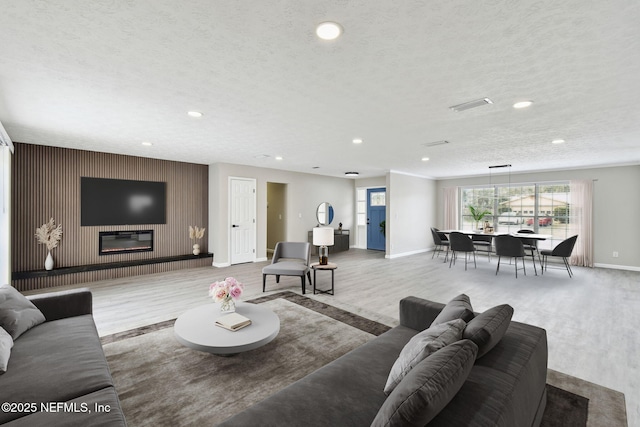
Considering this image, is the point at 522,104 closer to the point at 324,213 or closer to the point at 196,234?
the point at 196,234

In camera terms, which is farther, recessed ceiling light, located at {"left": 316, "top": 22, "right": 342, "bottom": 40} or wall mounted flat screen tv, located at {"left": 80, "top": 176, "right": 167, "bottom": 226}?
wall mounted flat screen tv, located at {"left": 80, "top": 176, "right": 167, "bottom": 226}

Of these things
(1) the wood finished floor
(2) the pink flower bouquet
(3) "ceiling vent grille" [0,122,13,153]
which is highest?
(3) "ceiling vent grille" [0,122,13,153]

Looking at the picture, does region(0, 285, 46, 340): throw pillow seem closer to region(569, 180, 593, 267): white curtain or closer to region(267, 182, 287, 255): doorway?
region(267, 182, 287, 255): doorway

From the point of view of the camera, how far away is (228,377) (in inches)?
88.9

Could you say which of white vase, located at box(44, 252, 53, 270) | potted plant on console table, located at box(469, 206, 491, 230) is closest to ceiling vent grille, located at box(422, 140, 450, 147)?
potted plant on console table, located at box(469, 206, 491, 230)

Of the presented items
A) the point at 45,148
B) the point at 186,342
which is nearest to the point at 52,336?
the point at 186,342

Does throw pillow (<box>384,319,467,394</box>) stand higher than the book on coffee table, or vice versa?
throw pillow (<box>384,319,467,394</box>)

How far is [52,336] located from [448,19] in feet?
10.8

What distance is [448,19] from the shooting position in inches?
62.8

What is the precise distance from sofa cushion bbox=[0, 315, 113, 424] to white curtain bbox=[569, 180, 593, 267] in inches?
359

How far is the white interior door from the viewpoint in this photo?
22.6ft

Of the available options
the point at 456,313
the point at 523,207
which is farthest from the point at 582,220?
the point at 456,313

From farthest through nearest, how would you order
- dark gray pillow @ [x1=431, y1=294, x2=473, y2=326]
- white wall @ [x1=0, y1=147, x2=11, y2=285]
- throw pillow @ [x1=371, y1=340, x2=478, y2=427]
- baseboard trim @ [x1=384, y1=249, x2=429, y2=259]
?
baseboard trim @ [x1=384, y1=249, x2=429, y2=259] < white wall @ [x1=0, y1=147, x2=11, y2=285] < dark gray pillow @ [x1=431, y1=294, x2=473, y2=326] < throw pillow @ [x1=371, y1=340, x2=478, y2=427]

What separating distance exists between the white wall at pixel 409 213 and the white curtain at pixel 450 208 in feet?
1.32
